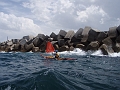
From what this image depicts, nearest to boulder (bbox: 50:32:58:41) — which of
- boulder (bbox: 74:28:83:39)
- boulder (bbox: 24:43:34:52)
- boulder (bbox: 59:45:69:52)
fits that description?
boulder (bbox: 24:43:34:52)

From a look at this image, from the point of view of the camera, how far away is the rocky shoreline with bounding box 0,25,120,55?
2339 centimetres

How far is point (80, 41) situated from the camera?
28.0m

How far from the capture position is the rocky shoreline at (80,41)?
76.7ft

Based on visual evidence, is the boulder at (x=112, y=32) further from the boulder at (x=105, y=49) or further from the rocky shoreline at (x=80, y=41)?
the boulder at (x=105, y=49)

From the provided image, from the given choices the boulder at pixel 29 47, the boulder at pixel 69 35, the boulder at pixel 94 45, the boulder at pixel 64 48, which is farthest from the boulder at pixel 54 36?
the boulder at pixel 94 45

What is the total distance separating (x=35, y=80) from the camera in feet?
22.3

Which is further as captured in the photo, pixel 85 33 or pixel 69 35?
pixel 69 35

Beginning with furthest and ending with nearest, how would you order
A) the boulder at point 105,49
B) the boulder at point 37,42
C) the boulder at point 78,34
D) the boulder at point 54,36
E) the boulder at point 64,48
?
1. the boulder at point 54,36
2. the boulder at point 37,42
3. the boulder at point 78,34
4. the boulder at point 64,48
5. the boulder at point 105,49

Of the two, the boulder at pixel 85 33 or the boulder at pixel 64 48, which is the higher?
the boulder at pixel 85 33

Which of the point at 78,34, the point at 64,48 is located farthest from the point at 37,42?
the point at 78,34

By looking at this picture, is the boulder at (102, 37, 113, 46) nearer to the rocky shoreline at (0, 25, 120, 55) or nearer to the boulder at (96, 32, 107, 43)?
the rocky shoreline at (0, 25, 120, 55)

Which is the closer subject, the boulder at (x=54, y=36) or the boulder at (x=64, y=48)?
the boulder at (x=64, y=48)

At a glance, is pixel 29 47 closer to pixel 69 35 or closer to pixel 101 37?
pixel 69 35

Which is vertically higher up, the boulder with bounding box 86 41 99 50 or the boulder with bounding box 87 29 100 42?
the boulder with bounding box 87 29 100 42
